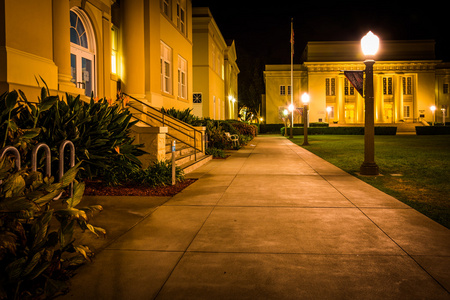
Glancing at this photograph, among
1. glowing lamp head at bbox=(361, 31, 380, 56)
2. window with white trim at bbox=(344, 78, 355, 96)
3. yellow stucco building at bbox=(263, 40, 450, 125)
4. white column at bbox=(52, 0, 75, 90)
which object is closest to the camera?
white column at bbox=(52, 0, 75, 90)

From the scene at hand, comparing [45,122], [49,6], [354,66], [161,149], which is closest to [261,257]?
[45,122]

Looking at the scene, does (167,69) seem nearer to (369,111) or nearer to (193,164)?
(193,164)

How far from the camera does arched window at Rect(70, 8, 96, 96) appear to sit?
1305 cm

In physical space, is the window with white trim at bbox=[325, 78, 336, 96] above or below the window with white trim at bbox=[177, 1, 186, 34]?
above

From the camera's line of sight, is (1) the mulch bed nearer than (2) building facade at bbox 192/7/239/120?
Yes

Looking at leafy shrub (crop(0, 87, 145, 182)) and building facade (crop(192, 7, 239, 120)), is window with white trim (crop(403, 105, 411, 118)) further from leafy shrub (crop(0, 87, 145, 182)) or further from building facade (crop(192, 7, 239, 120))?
leafy shrub (crop(0, 87, 145, 182))

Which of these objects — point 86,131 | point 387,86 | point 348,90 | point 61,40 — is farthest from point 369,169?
Result: point 387,86

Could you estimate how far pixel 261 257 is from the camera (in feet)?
14.7

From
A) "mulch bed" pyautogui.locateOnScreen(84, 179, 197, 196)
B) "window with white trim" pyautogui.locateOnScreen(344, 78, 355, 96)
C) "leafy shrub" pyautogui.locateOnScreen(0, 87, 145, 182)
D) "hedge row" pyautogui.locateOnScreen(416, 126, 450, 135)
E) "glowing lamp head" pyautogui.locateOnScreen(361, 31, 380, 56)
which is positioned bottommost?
"mulch bed" pyautogui.locateOnScreen(84, 179, 197, 196)

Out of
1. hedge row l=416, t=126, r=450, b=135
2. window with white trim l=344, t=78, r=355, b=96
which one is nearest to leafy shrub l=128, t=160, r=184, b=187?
hedge row l=416, t=126, r=450, b=135

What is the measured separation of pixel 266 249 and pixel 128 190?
460 centimetres

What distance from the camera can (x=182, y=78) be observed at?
23688 millimetres

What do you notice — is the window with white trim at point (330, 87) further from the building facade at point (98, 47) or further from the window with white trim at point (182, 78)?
the window with white trim at point (182, 78)

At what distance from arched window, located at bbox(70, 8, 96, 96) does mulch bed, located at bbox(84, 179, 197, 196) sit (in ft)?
17.2
